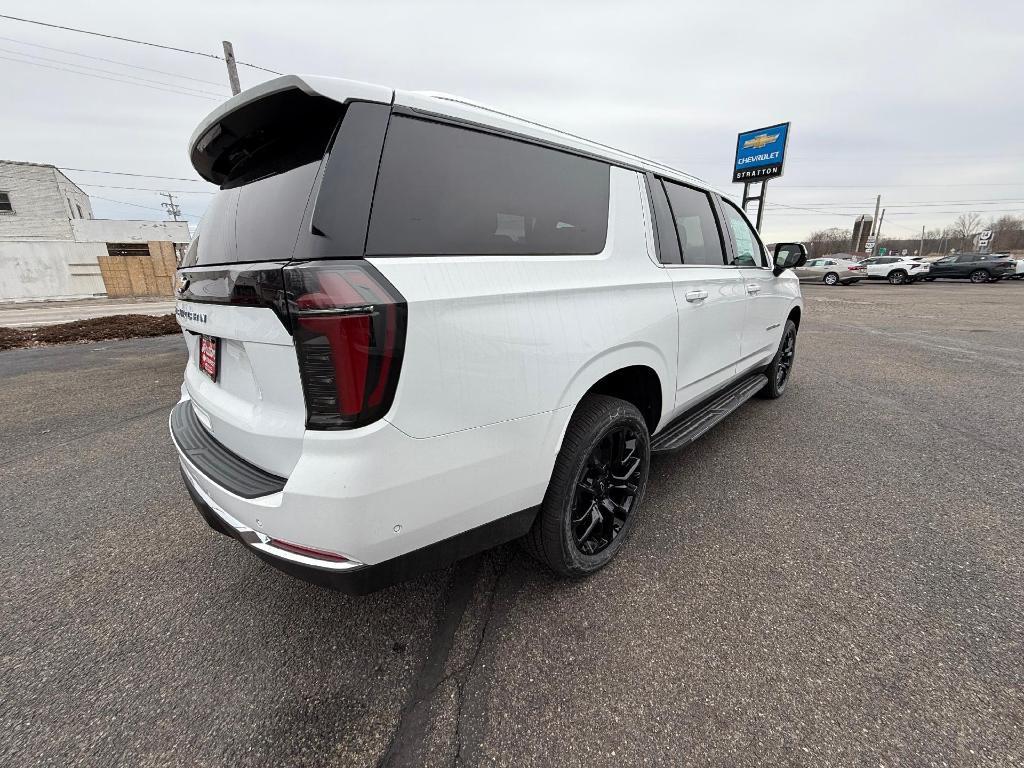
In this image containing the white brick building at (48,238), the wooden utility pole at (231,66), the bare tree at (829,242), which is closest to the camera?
the wooden utility pole at (231,66)

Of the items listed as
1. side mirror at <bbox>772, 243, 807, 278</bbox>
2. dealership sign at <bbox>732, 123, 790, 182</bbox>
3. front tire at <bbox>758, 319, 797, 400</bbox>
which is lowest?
front tire at <bbox>758, 319, 797, 400</bbox>

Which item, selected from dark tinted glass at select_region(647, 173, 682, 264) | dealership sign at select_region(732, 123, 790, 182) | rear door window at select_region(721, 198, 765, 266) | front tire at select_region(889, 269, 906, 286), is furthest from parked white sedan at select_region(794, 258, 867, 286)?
dark tinted glass at select_region(647, 173, 682, 264)

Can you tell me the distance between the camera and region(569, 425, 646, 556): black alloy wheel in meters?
2.09

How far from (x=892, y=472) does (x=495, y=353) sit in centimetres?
322

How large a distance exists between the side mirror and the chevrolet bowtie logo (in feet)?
72.8

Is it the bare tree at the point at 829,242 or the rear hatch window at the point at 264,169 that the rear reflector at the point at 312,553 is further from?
the bare tree at the point at 829,242

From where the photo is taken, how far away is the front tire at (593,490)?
187 cm

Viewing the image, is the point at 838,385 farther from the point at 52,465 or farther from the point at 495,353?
the point at 52,465

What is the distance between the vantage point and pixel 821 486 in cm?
295

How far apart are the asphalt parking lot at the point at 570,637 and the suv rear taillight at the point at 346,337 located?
1063mm

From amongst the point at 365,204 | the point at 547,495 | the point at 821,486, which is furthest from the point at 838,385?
the point at 365,204

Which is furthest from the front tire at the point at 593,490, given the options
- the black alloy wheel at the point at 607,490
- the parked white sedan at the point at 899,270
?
the parked white sedan at the point at 899,270

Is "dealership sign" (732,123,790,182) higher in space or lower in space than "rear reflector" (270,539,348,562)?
higher

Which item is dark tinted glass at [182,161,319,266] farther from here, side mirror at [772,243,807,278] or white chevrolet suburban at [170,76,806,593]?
side mirror at [772,243,807,278]
